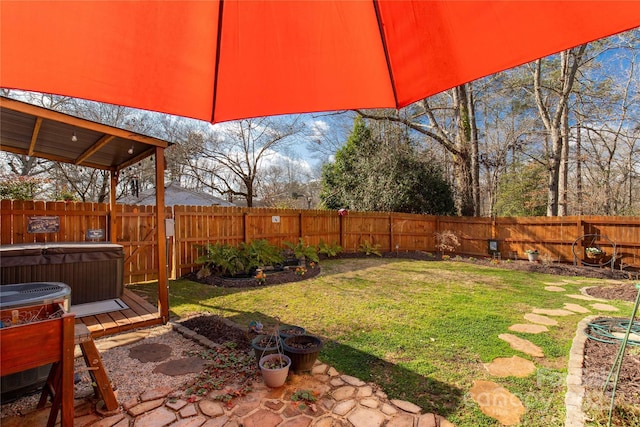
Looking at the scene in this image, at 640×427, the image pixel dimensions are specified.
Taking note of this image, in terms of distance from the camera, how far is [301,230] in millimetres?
9352

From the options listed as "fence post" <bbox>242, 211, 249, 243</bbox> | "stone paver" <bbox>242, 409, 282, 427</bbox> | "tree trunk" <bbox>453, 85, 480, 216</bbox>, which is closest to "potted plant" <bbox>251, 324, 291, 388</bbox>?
"stone paver" <bbox>242, 409, 282, 427</bbox>

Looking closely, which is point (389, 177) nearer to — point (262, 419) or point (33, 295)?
point (262, 419)

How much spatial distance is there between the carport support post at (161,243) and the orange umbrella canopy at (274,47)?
283 centimetres

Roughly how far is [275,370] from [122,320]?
7.93 ft

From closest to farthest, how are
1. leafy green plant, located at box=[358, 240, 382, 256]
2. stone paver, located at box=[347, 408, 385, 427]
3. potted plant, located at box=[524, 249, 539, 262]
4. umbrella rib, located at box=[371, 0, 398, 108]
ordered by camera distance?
umbrella rib, located at box=[371, 0, 398, 108], stone paver, located at box=[347, 408, 385, 427], potted plant, located at box=[524, 249, 539, 262], leafy green plant, located at box=[358, 240, 382, 256]

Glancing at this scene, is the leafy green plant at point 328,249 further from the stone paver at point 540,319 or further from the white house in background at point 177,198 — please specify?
the white house in background at point 177,198

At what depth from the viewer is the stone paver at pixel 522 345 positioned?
3115mm

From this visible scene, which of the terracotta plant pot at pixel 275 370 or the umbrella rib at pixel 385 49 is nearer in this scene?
the umbrella rib at pixel 385 49

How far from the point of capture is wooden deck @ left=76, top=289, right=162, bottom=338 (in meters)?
3.43

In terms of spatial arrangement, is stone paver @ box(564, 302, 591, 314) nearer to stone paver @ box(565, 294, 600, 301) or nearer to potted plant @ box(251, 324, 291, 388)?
stone paver @ box(565, 294, 600, 301)

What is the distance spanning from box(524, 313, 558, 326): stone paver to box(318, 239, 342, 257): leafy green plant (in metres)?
5.85

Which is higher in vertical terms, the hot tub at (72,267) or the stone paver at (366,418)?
the hot tub at (72,267)

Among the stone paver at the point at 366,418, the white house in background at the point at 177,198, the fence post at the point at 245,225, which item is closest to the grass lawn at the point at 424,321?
the stone paver at the point at 366,418

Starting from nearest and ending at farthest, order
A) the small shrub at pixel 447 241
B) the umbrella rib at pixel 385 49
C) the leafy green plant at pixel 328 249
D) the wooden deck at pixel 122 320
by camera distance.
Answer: the umbrella rib at pixel 385 49 < the wooden deck at pixel 122 320 < the leafy green plant at pixel 328 249 < the small shrub at pixel 447 241
